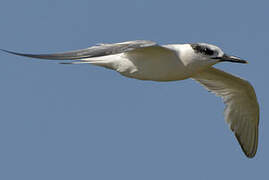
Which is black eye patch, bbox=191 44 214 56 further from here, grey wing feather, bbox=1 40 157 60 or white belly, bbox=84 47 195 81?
grey wing feather, bbox=1 40 157 60

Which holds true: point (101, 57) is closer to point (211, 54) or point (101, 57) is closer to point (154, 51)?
point (154, 51)

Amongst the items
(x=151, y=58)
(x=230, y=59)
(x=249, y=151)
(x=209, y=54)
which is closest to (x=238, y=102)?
(x=249, y=151)

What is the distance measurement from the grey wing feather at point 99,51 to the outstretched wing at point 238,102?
10.9ft

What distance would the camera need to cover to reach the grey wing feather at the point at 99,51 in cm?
899

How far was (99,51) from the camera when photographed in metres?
9.38

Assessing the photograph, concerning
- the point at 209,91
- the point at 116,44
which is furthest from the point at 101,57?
the point at 209,91

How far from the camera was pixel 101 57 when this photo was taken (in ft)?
31.8

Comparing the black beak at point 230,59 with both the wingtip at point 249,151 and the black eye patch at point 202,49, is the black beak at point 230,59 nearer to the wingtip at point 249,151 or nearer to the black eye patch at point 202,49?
the black eye patch at point 202,49

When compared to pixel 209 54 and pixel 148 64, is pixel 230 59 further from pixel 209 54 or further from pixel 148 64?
pixel 148 64

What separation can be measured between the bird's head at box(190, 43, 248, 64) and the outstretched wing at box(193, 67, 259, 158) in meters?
2.30

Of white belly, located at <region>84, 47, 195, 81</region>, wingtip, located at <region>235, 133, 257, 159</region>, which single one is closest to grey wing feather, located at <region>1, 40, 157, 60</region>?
white belly, located at <region>84, 47, 195, 81</region>

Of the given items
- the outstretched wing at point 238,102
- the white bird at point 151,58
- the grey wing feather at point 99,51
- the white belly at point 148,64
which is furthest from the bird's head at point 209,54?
the outstretched wing at point 238,102

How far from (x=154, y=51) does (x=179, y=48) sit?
56 centimetres

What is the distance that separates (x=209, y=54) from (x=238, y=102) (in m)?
2.95
